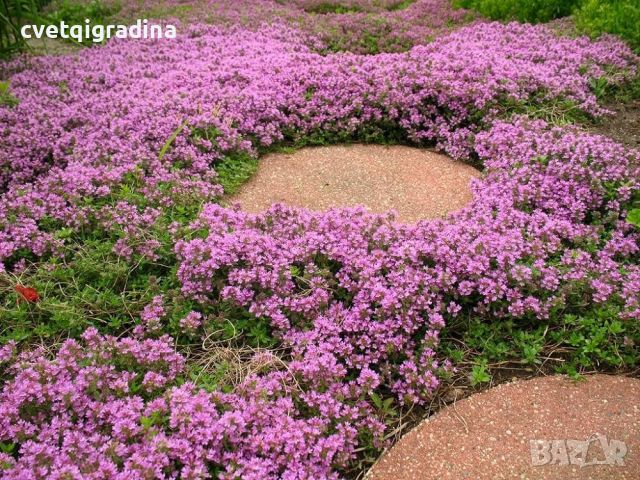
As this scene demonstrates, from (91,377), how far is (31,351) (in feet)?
2.22

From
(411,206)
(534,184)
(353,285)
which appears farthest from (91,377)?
(534,184)

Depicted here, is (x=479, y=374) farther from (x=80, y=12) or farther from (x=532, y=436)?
(x=80, y=12)

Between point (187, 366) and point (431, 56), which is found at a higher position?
point (431, 56)

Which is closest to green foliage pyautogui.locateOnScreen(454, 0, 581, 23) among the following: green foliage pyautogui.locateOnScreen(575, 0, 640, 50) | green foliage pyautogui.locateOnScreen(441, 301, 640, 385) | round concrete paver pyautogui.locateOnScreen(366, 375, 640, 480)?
green foliage pyautogui.locateOnScreen(575, 0, 640, 50)

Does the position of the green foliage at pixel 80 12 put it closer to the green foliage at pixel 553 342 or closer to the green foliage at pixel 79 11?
the green foliage at pixel 79 11

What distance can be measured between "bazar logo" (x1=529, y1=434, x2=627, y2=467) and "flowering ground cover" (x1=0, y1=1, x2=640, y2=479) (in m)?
0.54

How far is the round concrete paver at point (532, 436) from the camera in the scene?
2.84 meters

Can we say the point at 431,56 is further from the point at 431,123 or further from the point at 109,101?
the point at 109,101

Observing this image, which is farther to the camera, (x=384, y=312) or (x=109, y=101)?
(x=109, y=101)

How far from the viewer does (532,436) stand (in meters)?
3.02

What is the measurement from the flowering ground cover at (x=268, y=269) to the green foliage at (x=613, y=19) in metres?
1.54

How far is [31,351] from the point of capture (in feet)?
11.2

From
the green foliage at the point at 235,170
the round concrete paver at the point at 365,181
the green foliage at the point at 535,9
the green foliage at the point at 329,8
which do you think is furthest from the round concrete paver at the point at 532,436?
the green foliage at the point at 329,8

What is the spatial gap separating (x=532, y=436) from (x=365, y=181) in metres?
2.97
